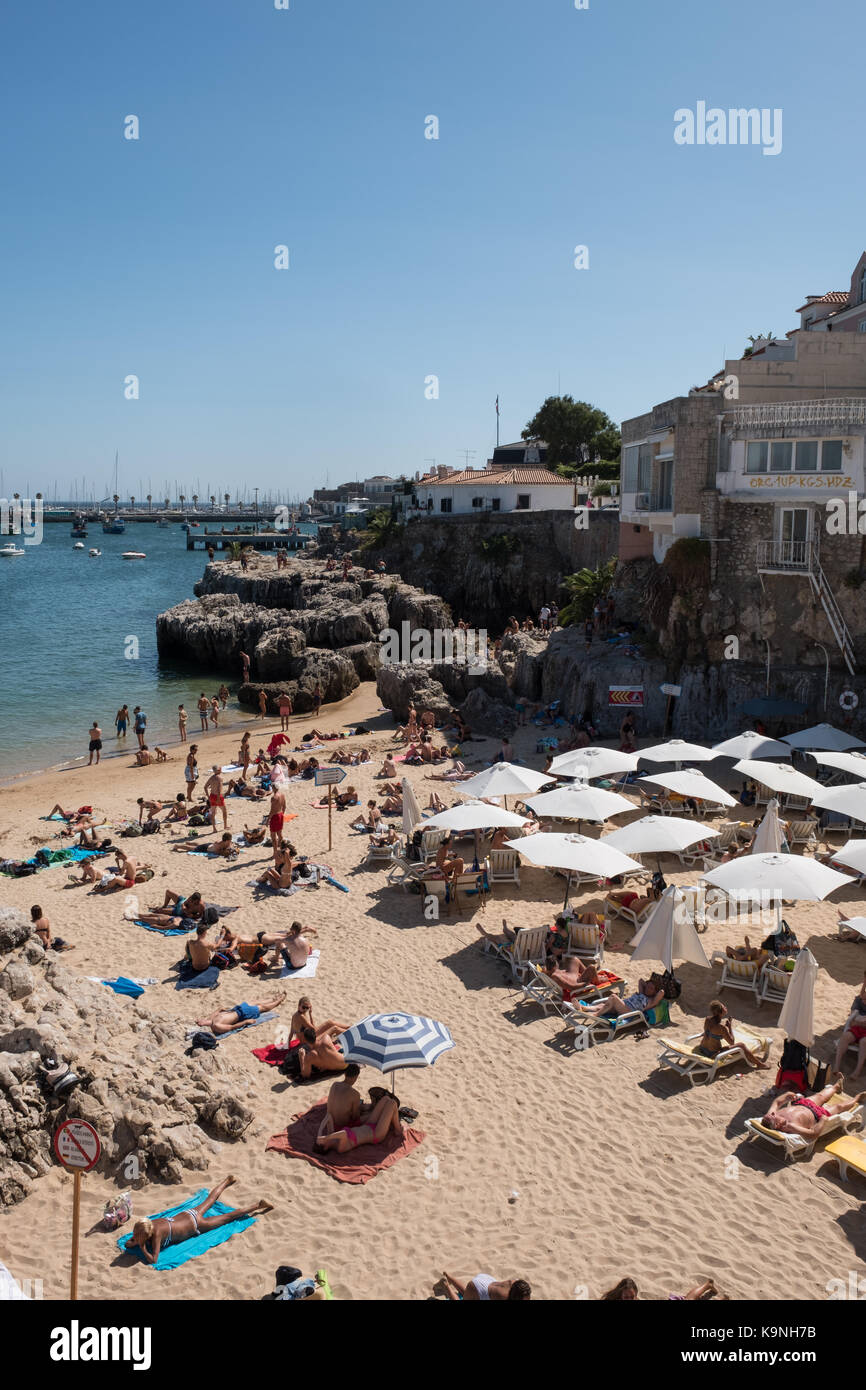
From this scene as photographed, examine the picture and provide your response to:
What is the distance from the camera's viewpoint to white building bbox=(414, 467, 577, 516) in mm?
51875

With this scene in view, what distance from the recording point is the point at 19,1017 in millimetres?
8336

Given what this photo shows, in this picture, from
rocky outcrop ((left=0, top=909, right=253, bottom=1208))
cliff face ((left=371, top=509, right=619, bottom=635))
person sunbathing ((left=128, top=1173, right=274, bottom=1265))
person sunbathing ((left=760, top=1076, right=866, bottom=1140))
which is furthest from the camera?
cliff face ((left=371, top=509, right=619, bottom=635))

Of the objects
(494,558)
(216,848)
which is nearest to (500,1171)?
(216,848)

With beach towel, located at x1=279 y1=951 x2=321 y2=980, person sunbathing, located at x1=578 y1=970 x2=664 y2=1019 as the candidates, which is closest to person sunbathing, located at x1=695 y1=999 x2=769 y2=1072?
person sunbathing, located at x1=578 y1=970 x2=664 y2=1019

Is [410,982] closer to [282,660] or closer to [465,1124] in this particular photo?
[465,1124]

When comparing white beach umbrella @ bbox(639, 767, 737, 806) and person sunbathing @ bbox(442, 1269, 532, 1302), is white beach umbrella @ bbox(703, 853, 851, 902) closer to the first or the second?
white beach umbrella @ bbox(639, 767, 737, 806)

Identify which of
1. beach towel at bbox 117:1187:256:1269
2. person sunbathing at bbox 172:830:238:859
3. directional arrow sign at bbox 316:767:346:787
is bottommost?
beach towel at bbox 117:1187:256:1269

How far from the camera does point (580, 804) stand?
44.9ft

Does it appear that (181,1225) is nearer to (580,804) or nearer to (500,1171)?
(500,1171)

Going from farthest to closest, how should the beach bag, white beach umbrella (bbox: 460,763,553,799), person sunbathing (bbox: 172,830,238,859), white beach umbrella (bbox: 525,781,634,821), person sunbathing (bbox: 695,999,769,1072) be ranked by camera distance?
person sunbathing (bbox: 172,830,238,859) < white beach umbrella (bbox: 460,763,553,799) < white beach umbrella (bbox: 525,781,634,821) < person sunbathing (bbox: 695,999,769,1072) < the beach bag

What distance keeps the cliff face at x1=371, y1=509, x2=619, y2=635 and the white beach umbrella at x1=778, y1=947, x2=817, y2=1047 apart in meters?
35.6

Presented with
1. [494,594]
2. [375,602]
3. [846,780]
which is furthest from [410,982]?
[494,594]

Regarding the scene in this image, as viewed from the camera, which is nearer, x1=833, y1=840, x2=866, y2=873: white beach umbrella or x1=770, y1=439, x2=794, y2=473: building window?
x1=833, y1=840, x2=866, y2=873: white beach umbrella
